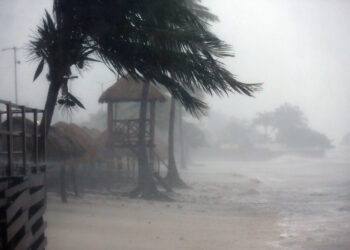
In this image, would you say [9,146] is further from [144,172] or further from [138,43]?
[144,172]

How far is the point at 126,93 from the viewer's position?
76.2ft

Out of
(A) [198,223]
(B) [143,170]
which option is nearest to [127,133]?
(B) [143,170]

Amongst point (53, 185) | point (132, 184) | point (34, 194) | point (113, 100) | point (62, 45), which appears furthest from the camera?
point (132, 184)

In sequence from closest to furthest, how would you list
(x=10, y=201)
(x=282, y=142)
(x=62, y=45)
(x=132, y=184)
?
1. (x=10, y=201)
2. (x=62, y=45)
3. (x=132, y=184)
4. (x=282, y=142)

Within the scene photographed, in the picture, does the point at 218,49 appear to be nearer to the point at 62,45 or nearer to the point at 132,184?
the point at 62,45

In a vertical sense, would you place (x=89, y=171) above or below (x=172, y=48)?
below

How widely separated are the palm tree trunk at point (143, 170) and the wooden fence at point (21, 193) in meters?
13.0

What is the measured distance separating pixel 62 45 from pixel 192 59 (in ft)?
7.57

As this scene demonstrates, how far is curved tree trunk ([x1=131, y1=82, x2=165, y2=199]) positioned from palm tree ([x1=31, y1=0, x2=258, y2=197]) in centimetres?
1290

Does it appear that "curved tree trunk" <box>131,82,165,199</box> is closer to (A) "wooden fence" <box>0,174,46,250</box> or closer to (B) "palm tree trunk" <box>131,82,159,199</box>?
(B) "palm tree trunk" <box>131,82,159,199</box>

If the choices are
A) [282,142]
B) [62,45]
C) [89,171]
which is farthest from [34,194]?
[282,142]

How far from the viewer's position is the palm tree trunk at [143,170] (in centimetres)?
2123

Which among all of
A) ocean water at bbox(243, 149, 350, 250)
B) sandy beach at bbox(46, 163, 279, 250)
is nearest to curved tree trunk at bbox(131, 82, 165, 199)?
sandy beach at bbox(46, 163, 279, 250)

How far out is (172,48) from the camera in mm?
Result: 8141
